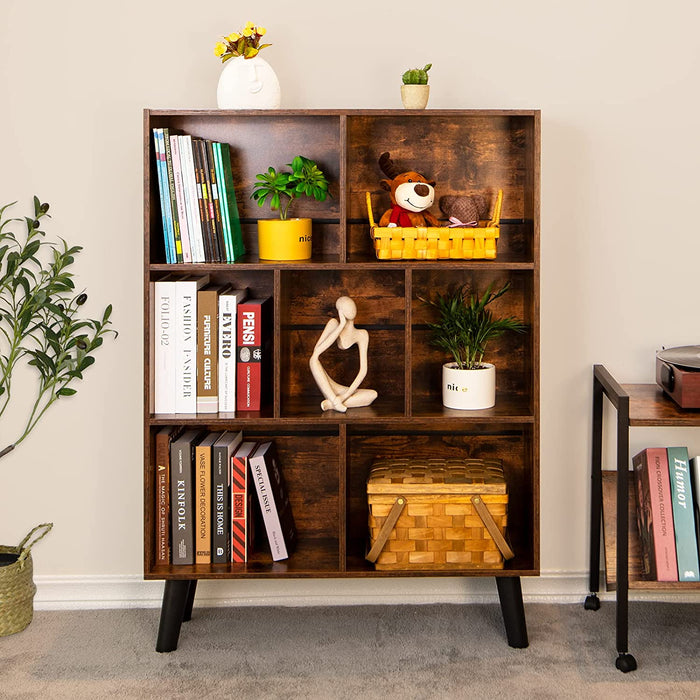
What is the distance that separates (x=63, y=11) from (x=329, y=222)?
90cm

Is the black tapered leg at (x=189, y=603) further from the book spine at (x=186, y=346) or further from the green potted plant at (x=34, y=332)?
the book spine at (x=186, y=346)

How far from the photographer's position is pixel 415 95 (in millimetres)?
2320

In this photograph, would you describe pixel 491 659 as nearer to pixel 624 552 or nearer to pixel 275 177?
pixel 624 552

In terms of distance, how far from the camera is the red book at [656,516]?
241 centimetres

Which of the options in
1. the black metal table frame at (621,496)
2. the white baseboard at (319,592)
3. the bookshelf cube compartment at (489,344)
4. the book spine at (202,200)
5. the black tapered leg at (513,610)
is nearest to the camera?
the black metal table frame at (621,496)

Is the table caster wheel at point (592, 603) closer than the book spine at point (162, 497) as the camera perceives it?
No

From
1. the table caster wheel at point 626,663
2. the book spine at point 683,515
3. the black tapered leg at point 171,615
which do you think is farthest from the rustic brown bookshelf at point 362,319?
the book spine at point 683,515

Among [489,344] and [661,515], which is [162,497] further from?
[661,515]

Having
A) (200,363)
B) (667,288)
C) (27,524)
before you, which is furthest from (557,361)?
(27,524)

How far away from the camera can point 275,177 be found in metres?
2.37

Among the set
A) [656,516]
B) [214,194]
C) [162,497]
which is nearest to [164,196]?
[214,194]

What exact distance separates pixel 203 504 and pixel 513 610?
838mm

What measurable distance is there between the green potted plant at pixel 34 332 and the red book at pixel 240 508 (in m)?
0.51

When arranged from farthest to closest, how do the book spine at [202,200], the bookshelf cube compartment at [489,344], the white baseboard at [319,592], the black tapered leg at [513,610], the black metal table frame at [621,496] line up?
the white baseboard at [319,592] < the bookshelf cube compartment at [489,344] < the black tapered leg at [513,610] < the book spine at [202,200] < the black metal table frame at [621,496]
